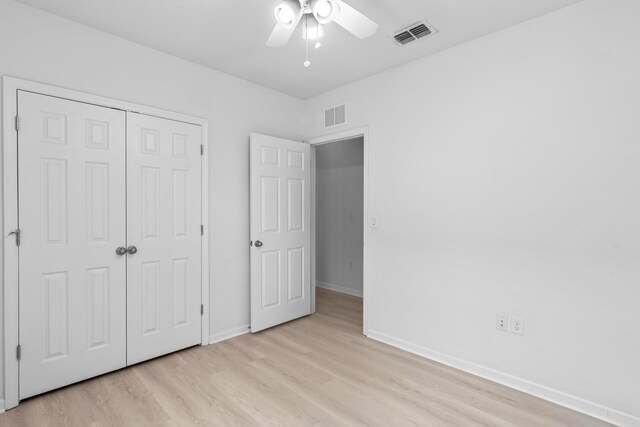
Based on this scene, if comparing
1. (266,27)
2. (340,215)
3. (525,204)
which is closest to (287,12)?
(266,27)

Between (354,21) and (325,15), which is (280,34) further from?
(354,21)

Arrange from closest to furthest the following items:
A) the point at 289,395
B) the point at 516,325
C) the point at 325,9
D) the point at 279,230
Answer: the point at 325,9 < the point at 289,395 < the point at 516,325 < the point at 279,230

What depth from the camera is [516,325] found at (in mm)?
2354

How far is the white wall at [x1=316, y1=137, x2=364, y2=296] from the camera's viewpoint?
16.1ft

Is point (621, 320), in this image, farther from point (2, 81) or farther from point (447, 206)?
point (2, 81)

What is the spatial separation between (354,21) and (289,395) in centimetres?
243

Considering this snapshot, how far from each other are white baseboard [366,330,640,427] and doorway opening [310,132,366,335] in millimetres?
1671

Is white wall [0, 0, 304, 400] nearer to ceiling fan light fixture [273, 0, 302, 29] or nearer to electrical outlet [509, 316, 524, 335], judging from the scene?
ceiling fan light fixture [273, 0, 302, 29]

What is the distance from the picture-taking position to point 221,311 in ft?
10.5

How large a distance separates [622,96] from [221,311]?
3.55 m

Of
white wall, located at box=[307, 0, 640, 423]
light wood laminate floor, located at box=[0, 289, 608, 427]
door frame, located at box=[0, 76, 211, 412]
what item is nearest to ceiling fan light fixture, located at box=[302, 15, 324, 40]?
white wall, located at box=[307, 0, 640, 423]

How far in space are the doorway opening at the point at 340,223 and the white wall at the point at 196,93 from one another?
1.28 m

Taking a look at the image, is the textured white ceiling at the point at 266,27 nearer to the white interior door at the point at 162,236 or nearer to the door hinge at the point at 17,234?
the white interior door at the point at 162,236

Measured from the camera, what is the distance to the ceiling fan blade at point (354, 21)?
1703 millimetres
